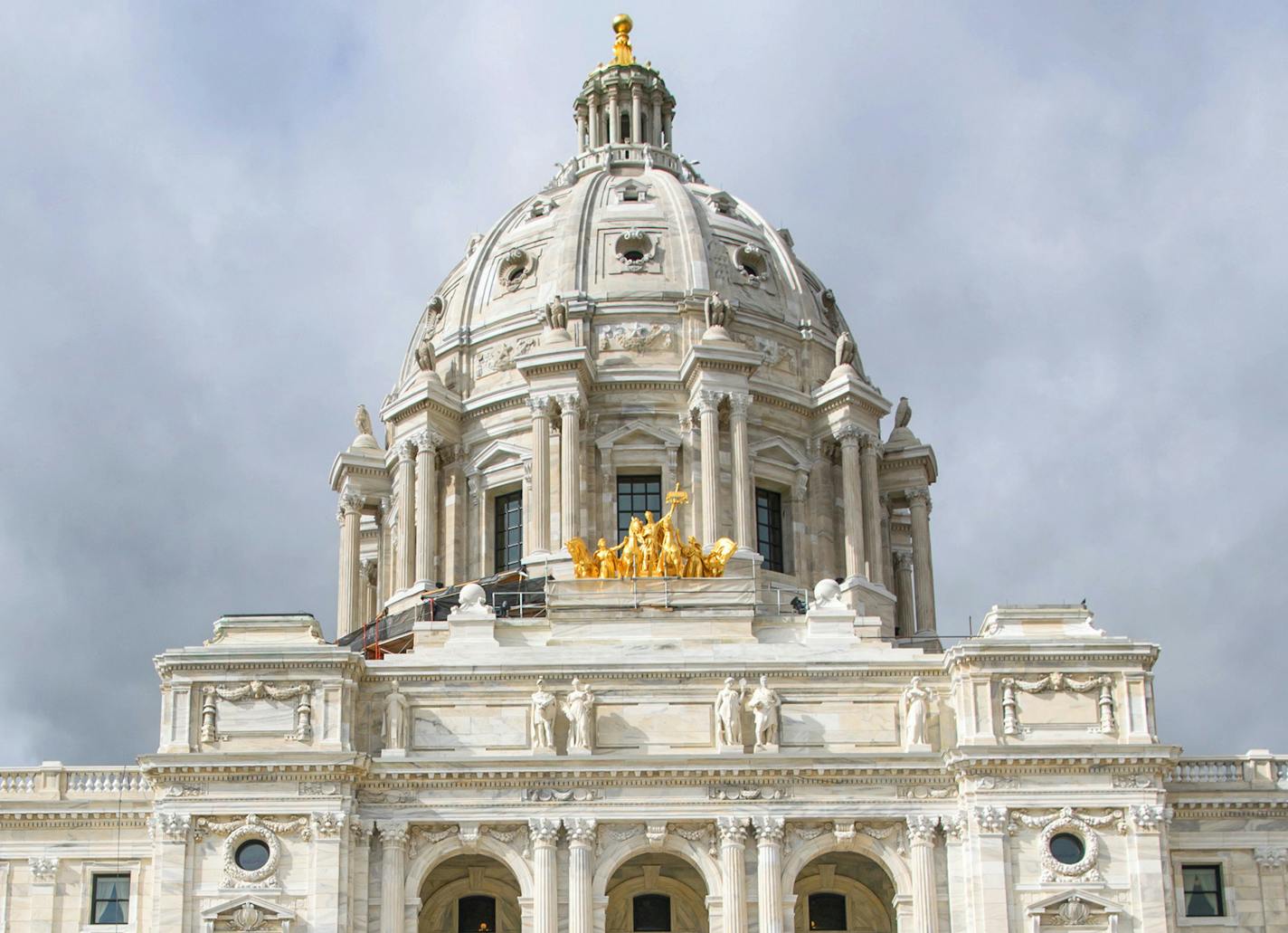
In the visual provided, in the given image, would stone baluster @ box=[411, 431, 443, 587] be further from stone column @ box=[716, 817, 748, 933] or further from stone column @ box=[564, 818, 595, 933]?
stone column @ box=[716, 817, 748, 933]

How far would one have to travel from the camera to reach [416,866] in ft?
225

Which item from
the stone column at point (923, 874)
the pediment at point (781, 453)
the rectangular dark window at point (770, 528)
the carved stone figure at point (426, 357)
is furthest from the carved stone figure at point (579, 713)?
the carved stone figure at point (426, 357)

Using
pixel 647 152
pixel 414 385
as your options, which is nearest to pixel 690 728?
pixel 414 385

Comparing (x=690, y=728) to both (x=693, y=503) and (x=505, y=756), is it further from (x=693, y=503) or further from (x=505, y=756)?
(x=693, y=503)

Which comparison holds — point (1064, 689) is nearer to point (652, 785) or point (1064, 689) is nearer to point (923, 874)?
point (923, 874)

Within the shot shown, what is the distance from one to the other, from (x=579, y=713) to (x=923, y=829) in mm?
10095

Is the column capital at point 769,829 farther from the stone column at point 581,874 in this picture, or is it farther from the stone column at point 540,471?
the stone column at point 540,471

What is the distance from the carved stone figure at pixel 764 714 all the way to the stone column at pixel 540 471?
17299 mm

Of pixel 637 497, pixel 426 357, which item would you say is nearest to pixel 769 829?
pixel 637 497

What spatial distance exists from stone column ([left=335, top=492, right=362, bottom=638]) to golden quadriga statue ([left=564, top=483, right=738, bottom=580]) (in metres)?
18.1

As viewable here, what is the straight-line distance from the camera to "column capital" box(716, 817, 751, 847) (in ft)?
225

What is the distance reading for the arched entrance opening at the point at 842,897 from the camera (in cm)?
7300

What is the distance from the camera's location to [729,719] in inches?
2744

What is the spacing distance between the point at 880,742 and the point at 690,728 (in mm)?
5386
